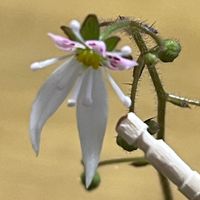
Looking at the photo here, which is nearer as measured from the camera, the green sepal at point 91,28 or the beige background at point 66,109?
the green sepal at point 91,28

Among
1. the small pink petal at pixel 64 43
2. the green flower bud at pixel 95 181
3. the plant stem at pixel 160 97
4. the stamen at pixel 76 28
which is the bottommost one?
the green flower bud at pixel 95 181

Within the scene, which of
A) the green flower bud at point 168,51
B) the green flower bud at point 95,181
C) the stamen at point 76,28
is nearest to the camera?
Answer: the stamen at point 76,28

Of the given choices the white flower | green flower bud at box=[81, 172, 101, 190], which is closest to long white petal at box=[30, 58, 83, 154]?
the white flower

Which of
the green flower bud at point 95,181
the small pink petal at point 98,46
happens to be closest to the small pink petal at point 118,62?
the small pink petal at point 98,46

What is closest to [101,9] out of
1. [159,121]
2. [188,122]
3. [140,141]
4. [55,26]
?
[55,26]

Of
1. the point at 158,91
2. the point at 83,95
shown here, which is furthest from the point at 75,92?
the point at 158,91

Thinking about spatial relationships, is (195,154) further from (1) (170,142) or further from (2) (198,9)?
(2) (198,9)

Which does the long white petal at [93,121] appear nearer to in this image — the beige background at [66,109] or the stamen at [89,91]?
the stamen at [89,91]

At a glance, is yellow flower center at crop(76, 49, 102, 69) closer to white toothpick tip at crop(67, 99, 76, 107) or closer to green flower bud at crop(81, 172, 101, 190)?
white toothpick tip at crop(67, 99, 76, 107)
